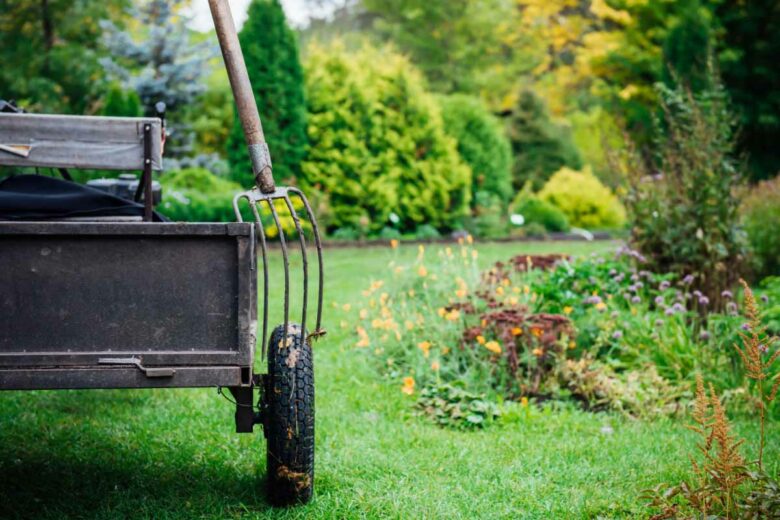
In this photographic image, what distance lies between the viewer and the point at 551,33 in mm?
24797

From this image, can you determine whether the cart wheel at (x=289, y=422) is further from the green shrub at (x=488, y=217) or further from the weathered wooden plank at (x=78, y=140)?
the green shrub at (x=488, y=217)

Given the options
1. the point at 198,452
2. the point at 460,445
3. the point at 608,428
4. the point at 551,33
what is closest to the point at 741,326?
the point at 608,428

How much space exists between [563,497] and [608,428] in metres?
0.99

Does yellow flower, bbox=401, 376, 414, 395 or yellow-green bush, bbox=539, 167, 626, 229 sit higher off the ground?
yellow-green bush, bbox=539, 167, 626, 229

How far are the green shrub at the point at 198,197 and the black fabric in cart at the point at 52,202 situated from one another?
5714mm

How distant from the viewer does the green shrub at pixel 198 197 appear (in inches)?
391

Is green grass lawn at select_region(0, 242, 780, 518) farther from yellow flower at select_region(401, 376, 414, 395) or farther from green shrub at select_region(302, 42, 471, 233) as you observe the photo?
green shrub at select_region(302, 42, 471, 233)

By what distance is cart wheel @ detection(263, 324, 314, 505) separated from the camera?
3.01 meters

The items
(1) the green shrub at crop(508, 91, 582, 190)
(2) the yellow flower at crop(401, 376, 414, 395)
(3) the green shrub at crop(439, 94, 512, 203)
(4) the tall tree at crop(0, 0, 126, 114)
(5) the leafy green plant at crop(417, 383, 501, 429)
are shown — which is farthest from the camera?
(1) the green shrub at crop(508, 91, 582, 190)

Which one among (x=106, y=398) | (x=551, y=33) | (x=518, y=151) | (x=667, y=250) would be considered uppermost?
(x=551, y=33)

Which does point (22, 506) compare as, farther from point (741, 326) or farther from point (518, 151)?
point (518, 151)

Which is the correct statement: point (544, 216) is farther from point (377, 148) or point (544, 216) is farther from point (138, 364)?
point (138, 364)

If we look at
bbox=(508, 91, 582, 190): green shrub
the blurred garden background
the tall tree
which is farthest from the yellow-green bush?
the tall tree

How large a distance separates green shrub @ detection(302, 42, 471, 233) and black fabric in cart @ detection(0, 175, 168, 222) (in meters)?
9.33
